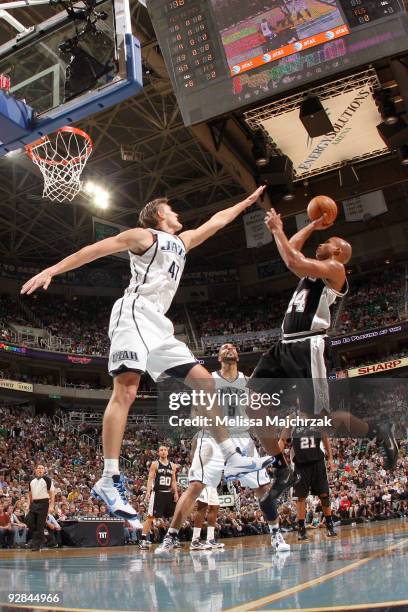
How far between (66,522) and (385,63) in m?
10.4

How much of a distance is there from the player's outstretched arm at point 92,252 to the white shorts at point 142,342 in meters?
0.32

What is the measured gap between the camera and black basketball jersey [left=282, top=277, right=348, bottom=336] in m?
4.79

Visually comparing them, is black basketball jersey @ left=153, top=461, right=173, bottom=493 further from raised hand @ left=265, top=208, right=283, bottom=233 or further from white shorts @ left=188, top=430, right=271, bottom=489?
raised hand @ left=265, top=208, right=283, bottom=233

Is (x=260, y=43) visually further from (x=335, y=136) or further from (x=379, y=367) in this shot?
(x=379, y=367)

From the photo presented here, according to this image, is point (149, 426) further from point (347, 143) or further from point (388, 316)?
point (347, 143)

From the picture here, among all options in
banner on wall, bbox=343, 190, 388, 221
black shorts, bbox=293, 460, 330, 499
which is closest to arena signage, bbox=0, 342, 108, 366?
banner on wall, bbox=343, 190, 388, 221

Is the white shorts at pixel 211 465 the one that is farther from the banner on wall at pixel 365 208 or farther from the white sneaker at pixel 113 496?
the banner on wall at pixel 365 208

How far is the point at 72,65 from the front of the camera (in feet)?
17.0

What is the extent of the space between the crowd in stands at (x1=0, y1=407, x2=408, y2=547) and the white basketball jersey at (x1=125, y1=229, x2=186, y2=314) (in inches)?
293

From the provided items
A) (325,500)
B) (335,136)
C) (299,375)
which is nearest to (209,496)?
(325,500)

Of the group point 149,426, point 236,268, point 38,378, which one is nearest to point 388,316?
point 236,268

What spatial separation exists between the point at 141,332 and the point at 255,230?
59.6ft

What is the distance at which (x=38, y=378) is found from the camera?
29656 mm

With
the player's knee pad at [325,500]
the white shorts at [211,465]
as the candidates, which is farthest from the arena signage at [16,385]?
the player's knee pad at [325,500]
